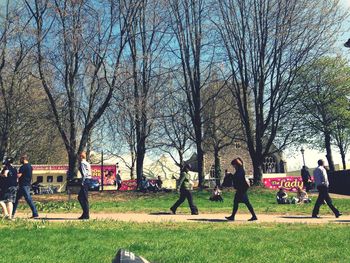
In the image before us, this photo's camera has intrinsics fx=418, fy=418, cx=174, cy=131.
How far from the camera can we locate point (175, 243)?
24.4ft

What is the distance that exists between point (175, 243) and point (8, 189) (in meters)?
6.46

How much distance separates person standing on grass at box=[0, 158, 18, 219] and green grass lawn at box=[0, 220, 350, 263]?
172 cm

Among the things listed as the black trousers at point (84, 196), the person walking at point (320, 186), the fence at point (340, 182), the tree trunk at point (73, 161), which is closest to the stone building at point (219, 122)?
the fence at point (340, 182)

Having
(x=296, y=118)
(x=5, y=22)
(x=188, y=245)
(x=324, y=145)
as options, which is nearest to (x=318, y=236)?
(x=188, y=245)

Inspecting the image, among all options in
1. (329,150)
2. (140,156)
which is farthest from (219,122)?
(140,156)

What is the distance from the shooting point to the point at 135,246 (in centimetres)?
715

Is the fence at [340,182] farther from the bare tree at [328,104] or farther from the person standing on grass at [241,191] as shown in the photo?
the person standing on grass at [241,191]

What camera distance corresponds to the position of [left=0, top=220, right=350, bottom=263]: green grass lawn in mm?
6352

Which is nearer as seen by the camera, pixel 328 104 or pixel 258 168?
pixel 258 168

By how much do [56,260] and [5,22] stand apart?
74.2ft

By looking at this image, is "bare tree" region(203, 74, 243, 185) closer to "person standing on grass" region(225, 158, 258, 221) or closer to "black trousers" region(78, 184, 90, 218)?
"person standing on grass" region(225, 158, 258, 221)

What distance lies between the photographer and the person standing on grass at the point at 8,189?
11703 millimetres

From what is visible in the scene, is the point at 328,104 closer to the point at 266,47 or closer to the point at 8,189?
the point at 266,47

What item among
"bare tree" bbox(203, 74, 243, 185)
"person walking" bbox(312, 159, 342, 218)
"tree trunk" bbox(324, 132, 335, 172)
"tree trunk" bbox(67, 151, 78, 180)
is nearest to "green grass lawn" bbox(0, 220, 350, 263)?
"person walking" bbox(312, 159, 342, 218)
